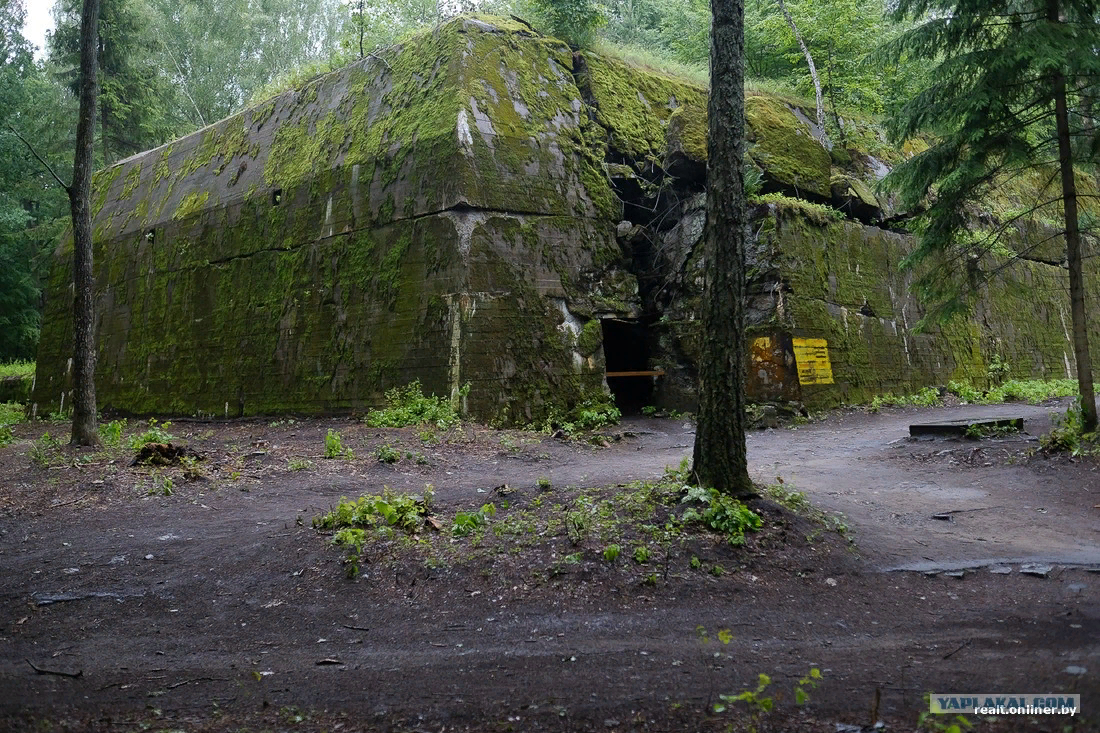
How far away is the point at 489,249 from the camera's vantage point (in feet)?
40.8

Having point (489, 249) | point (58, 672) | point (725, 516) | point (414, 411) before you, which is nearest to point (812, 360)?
point (489, 249)

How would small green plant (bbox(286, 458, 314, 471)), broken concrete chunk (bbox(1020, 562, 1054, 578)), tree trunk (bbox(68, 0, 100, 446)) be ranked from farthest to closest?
tree trunk (bbox(68, 0, 100, 446)) → small green plant (bbox(286, 458, 314, 471)) → broken concrete chunk (bbox(1020, 562, 1054, 578))

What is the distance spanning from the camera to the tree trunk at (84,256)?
34.6ft

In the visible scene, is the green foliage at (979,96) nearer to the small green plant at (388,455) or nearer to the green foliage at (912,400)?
the green foliage at (912,400)

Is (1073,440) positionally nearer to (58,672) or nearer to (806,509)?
(806,509)

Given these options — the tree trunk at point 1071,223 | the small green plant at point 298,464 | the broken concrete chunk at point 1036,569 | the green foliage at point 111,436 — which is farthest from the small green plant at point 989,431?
the green foliage at point 111,436

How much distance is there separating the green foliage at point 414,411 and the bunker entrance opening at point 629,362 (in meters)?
3.59

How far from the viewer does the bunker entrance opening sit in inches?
579

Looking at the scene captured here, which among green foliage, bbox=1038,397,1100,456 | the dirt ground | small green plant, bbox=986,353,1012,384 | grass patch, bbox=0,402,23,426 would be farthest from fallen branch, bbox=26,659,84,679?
small green plant, bbox=986,353,1012,384

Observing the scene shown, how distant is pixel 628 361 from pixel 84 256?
31.0ft

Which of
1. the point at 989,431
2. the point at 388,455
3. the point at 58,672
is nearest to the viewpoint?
the point at 58,672

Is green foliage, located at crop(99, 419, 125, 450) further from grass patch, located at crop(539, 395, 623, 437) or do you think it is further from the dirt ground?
grass patch, located at crop(539, 395, 623, 437)

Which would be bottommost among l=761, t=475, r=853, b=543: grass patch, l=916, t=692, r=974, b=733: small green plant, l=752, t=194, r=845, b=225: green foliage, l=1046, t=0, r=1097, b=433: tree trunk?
l=916, t=692, r=974, b=733: small green plant

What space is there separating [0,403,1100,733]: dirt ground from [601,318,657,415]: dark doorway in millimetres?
6492
